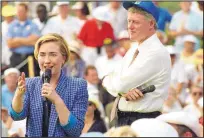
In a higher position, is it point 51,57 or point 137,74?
point 51,57

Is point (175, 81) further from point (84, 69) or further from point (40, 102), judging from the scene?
point (40, 102)

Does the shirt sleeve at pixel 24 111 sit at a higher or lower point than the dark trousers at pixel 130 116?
higher

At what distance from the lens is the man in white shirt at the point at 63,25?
14648 mm

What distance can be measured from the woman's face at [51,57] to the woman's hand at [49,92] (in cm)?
27

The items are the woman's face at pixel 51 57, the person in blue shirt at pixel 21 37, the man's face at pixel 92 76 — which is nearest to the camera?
the woman's face at pixel 51 57

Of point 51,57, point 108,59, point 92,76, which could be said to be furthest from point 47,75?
point 108,59

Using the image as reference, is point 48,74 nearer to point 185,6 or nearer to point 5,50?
point 5,50

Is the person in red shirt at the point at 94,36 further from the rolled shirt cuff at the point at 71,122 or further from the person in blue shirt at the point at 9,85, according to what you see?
the rolled shirt cuff at the point at 71,122

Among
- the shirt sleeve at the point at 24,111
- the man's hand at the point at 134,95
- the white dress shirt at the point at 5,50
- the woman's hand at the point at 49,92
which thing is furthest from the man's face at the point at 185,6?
the woman's hand at the point at 49,92

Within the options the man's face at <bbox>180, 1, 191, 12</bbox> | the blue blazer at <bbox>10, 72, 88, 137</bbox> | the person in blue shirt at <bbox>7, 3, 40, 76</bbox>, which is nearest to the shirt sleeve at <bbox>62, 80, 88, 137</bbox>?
the blue blazer at <bbox>10, 72, 88, 137</bbox>

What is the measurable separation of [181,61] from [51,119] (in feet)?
28.1

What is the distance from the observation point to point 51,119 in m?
6.33

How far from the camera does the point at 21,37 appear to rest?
14.1m

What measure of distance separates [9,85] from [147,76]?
20.9 feet
